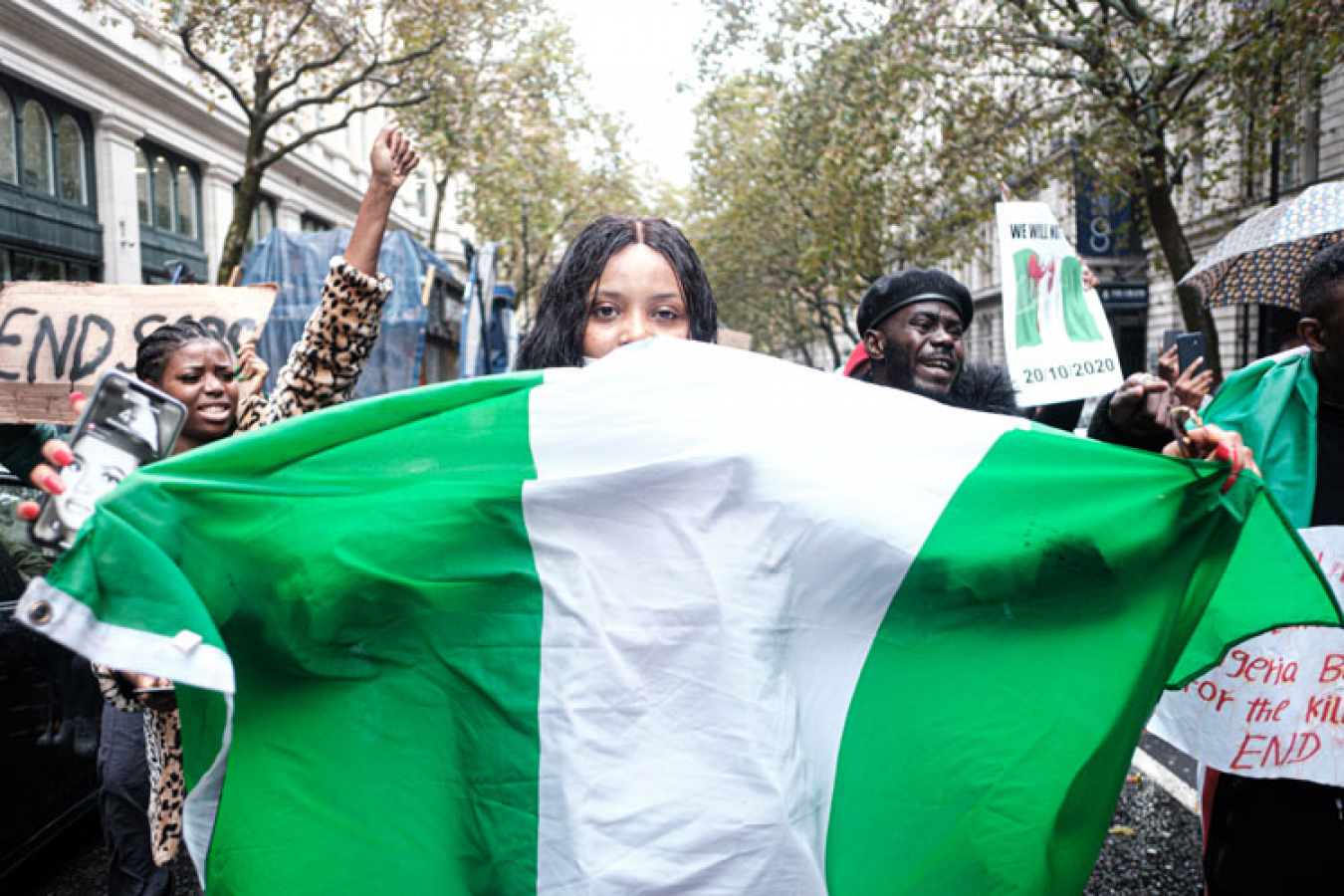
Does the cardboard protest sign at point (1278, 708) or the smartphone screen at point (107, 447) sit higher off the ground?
the smartphone screen at point (107, 447)

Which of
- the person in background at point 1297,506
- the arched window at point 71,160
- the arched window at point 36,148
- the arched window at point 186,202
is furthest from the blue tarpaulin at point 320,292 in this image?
the arched window at point 186,202

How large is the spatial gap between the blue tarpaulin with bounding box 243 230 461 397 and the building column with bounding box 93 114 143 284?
7253 mm

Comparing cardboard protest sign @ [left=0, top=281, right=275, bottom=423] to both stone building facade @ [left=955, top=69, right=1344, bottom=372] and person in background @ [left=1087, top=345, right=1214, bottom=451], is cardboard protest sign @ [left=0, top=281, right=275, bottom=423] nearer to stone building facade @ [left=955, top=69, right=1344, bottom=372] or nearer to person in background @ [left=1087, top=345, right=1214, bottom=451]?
person in background @ [left=1087, top=345, right=1214, bottom=451]

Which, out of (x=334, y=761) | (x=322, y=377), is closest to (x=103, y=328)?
(x=322, y=377)

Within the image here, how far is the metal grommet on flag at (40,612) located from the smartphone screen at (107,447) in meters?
0.08

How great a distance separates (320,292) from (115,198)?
28.4 ft

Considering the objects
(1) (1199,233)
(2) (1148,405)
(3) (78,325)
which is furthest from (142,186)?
(1) (1199,233)

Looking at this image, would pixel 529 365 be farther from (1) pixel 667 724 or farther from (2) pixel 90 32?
(2) pixel 90 32

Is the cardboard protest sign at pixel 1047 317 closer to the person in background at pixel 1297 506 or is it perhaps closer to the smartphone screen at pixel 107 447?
the person in background at pixel 1297 506

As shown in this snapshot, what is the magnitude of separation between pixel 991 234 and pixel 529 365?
114 ft

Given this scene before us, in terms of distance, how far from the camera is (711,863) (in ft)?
5.65

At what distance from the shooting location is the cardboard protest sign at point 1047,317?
4480 millimetres

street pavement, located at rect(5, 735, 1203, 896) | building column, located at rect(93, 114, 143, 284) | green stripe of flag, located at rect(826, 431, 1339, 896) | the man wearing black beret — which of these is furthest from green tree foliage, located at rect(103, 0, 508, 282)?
green stripe of flag, located at rect(826, 431, 1339, 896)

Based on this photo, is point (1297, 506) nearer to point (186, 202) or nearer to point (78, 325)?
point (78, 325)
